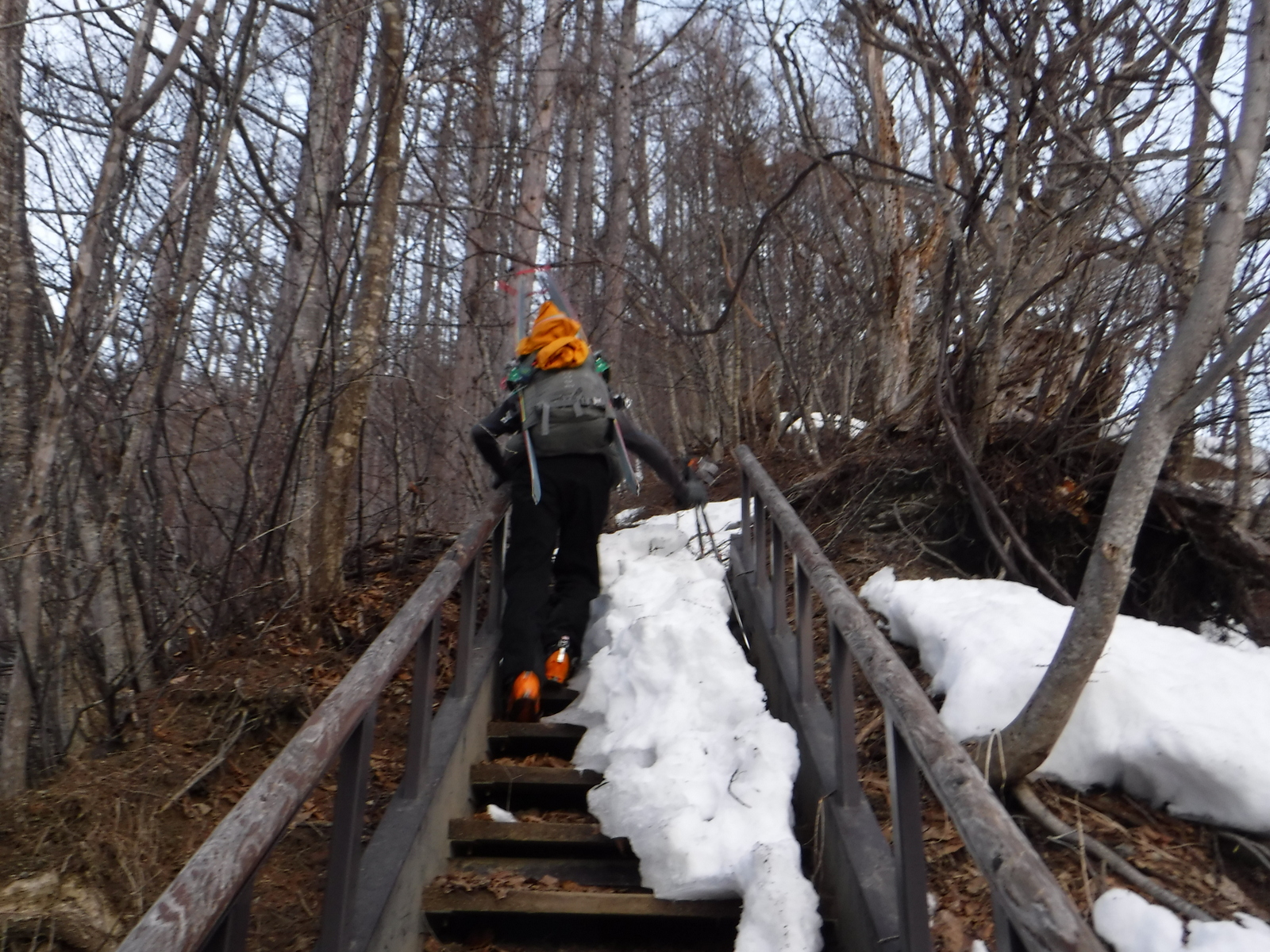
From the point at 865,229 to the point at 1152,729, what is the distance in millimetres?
6613

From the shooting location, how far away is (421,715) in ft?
11.2

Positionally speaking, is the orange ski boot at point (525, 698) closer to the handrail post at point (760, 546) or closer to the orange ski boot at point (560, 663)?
the orange ski boot at point (560, 663)

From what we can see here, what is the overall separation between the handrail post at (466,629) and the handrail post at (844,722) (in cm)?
177

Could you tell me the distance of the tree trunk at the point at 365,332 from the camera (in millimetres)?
5445

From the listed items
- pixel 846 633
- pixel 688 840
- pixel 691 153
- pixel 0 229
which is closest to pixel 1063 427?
pixel 846 633

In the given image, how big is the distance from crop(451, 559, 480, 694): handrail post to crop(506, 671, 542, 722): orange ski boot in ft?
0.93

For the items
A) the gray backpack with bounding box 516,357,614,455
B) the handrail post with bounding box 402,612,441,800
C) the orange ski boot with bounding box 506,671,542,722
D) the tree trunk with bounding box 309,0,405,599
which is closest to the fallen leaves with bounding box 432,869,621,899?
the handrail post with bounding box 402,612,441,800

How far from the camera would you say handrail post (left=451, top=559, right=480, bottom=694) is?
4168 mm

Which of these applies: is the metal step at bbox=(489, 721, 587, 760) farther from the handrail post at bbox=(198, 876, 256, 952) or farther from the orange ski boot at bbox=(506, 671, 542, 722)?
the handrail post at bbox=(198, 876, 256, 952)

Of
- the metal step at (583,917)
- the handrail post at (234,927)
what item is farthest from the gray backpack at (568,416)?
the handrail post at (234,927)

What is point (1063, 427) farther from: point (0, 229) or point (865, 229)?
point (0, 229)

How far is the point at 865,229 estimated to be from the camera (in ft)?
29.1

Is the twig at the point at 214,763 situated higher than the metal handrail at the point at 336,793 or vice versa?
the metal handrail at the point at 336,793

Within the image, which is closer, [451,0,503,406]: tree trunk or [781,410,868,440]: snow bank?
[451,0,503,406]: tree trunk
